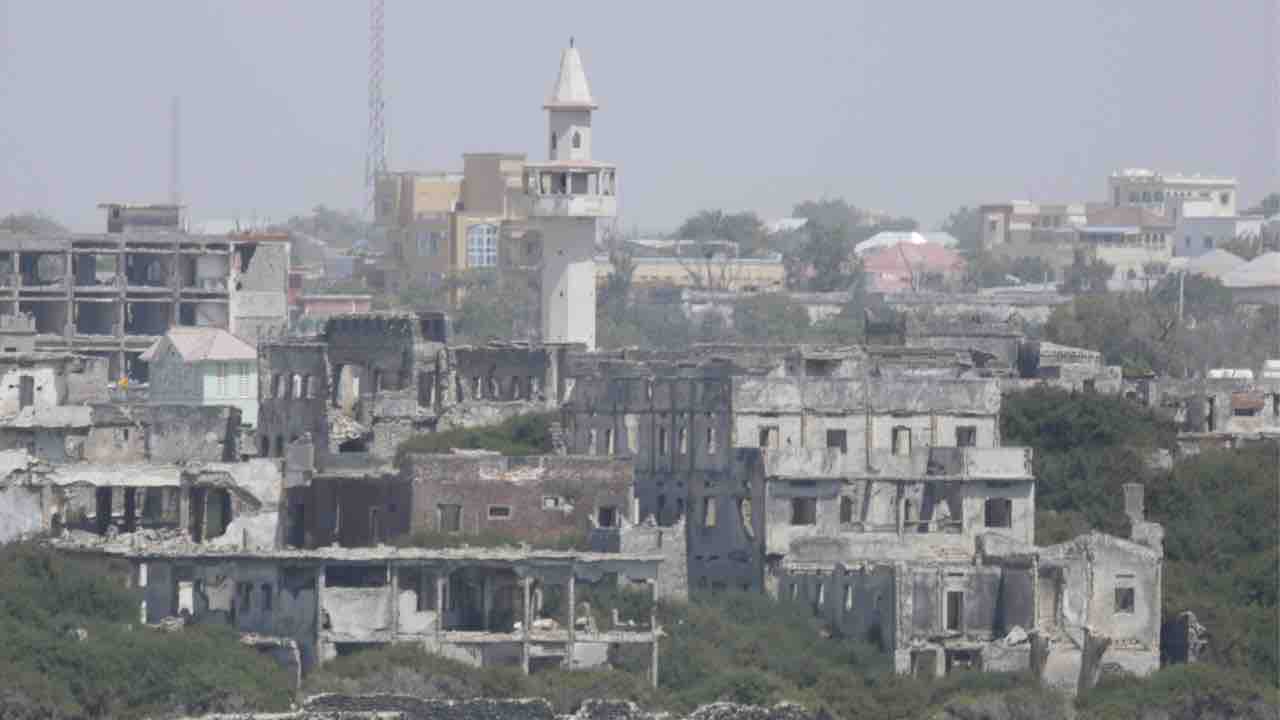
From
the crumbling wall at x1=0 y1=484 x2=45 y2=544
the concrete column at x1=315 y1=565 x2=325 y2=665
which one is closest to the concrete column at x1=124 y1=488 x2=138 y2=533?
the crumbling wall at x1=0 y1=484 x2=45 y2=544

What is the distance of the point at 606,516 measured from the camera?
73.8 m

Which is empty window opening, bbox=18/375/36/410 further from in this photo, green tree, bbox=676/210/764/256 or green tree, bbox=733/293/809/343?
green tree, bbox=676/210/764/256

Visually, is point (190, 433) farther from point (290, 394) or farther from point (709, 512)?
point (709, 512)

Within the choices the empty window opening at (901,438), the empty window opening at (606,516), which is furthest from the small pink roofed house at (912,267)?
the empty window opening at (606,516)

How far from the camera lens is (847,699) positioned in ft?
224

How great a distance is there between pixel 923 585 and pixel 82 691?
11834mm

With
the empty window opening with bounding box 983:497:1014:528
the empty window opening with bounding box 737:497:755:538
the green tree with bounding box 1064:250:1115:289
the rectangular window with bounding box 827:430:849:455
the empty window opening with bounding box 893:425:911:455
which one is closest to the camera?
the empty window opening with bounding box 983:497:1014:528

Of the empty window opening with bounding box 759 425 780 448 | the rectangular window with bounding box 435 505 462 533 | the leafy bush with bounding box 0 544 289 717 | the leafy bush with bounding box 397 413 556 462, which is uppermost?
the empty window opening with bounding box 759 425 780 448

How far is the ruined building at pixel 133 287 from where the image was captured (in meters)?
105

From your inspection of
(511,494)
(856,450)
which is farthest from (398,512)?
(856,450)

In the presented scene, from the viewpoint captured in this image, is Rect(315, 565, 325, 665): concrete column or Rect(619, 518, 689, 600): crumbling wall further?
Rect(619, 518, 689, 600): crumbling wall

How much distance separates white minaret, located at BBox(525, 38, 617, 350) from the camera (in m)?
95.2

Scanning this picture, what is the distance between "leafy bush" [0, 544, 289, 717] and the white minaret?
2577cm

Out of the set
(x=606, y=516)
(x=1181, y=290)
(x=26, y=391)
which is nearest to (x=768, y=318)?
(x=1181, y=290)
